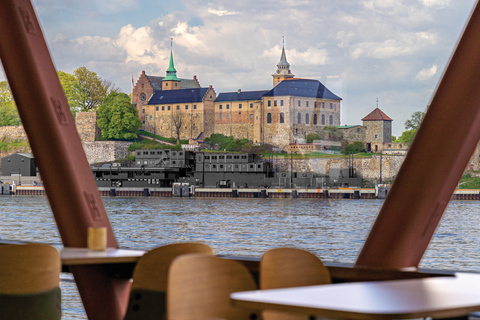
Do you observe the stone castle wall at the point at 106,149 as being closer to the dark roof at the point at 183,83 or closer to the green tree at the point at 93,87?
the dark roof at the point at 183,83

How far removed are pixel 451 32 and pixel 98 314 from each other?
1.39m

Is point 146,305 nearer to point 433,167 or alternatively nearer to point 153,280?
point 153,280

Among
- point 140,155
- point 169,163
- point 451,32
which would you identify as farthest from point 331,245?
point 140,155

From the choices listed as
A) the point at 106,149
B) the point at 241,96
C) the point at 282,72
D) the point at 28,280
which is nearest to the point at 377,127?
the point at 28,280

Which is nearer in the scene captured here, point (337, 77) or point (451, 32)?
point (451, 32)

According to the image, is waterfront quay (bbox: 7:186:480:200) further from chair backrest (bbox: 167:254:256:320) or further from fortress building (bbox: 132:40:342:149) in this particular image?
chair backrest (bbox: 167:254:256:320)

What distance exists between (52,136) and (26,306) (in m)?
0.66

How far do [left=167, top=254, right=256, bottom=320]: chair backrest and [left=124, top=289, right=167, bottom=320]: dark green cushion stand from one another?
274 mm

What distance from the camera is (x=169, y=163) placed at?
2825 cm

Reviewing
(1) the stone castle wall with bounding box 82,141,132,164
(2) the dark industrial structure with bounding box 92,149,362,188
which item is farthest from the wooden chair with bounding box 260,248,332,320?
(2) the dark industrial structure with bounding box 92,149,362,188

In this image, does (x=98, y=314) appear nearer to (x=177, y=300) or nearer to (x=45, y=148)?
(x=45, y=148)

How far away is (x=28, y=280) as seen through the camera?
1.38m

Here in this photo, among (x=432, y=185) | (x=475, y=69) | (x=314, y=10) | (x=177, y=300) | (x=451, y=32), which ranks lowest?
(x=177, y=300)

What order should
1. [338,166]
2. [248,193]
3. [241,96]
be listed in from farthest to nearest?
[241,96] < [248,193] < [338,166]
